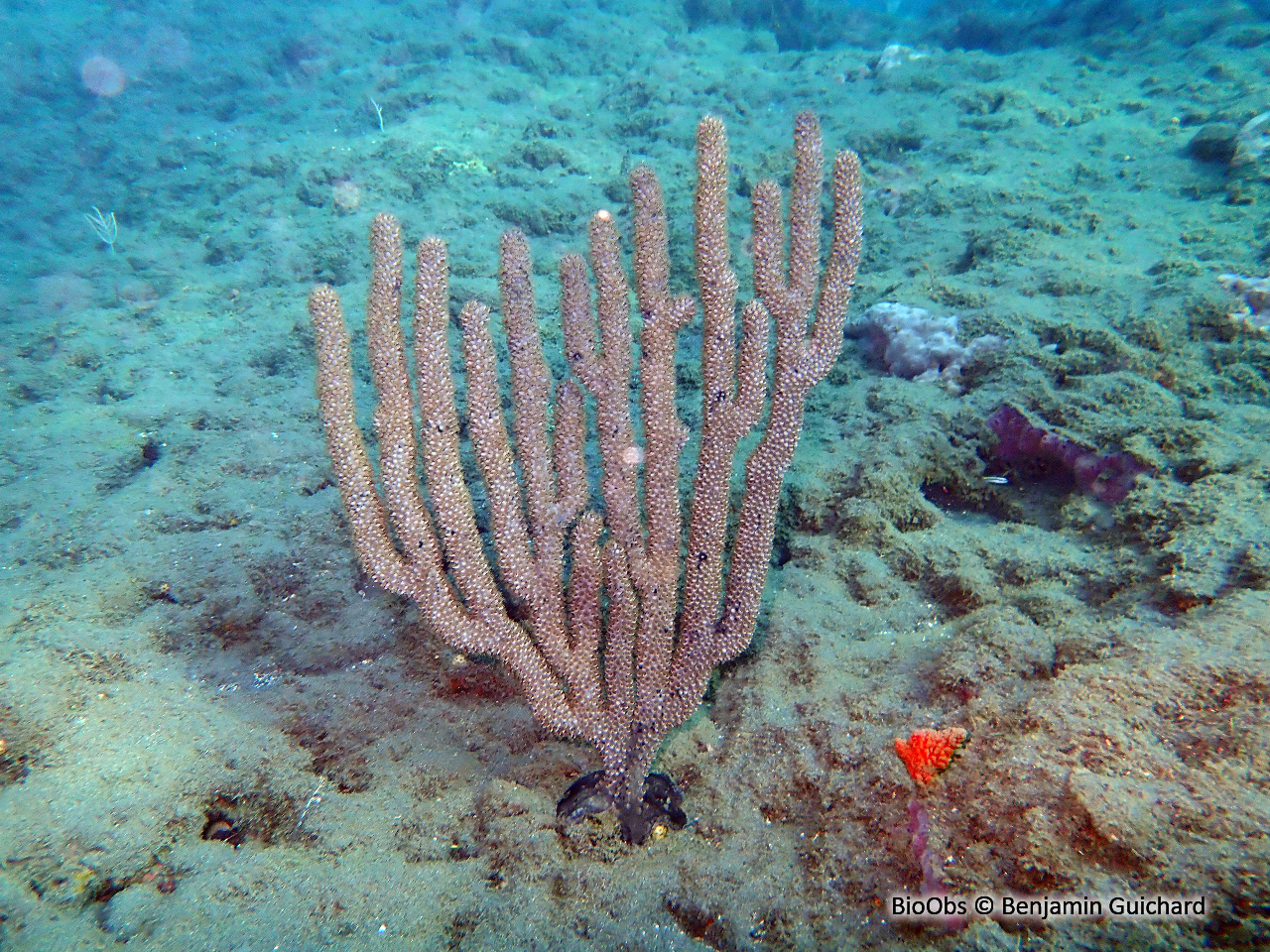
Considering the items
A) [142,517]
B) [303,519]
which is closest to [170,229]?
[142,517]

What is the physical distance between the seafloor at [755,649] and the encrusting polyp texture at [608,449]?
0.55 meters

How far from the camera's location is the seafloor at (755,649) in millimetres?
2021

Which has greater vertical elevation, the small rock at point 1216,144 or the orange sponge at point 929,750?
the small rock at point 1216,144

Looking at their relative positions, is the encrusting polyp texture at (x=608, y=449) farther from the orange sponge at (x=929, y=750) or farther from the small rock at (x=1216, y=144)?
the small rock at (x=1216, y=144)

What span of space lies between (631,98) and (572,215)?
574cm

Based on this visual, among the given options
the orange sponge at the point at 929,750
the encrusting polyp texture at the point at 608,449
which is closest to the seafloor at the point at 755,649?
the orange sponge at the point at 929,750

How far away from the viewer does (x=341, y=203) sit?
9344 mm

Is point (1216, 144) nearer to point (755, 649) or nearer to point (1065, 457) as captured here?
point (1065, 457)

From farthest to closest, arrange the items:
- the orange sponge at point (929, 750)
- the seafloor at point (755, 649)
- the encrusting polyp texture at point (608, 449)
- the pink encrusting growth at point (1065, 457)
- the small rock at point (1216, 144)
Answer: the small rock at point (1216, 144) < the pink encrusting growth at point (1065, 457) < the encrusting polyp texture at point (608, 449) < the orange sponge at point (929, 750) < the seafloor at point (755, 649)

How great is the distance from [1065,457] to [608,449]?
310 centimetres

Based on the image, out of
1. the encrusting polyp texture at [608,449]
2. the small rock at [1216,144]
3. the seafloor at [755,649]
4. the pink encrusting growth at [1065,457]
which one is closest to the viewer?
the seafloor at [755,649]

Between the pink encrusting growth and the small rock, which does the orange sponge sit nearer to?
the pink encrusting growth

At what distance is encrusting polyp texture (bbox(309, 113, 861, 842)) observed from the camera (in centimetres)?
245

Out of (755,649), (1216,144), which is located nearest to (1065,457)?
(755,649)
